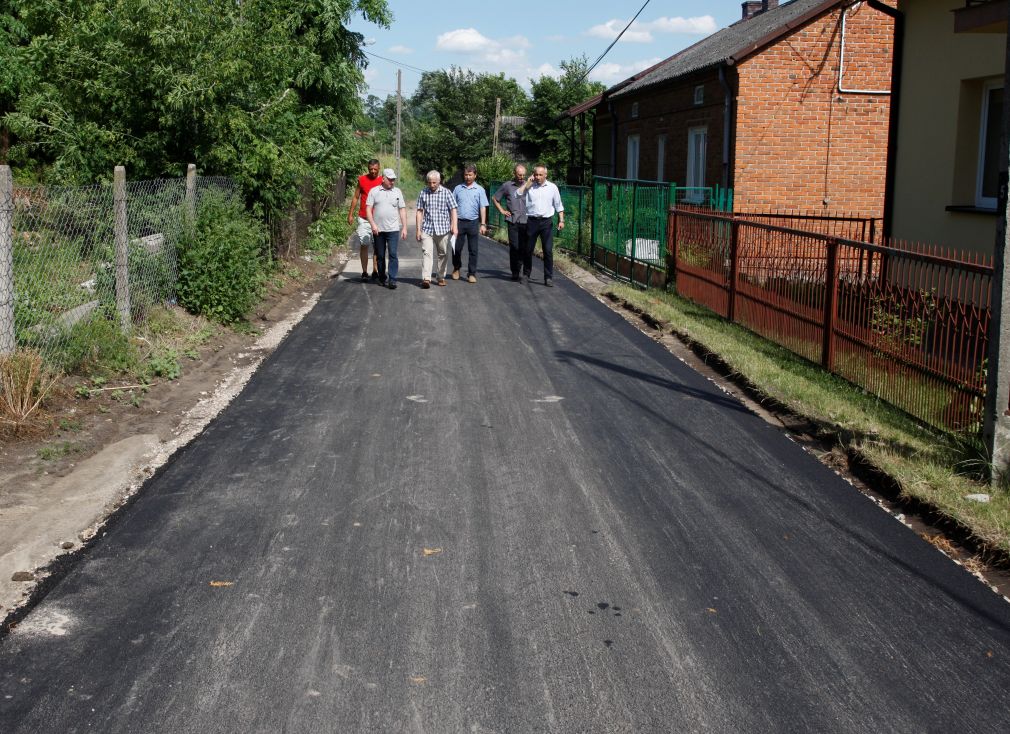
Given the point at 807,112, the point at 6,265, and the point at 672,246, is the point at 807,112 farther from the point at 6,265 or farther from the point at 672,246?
the point at 6,265

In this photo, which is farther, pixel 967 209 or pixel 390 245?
pixel 390 245

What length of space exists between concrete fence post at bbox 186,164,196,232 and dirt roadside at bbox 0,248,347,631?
79.7 inches

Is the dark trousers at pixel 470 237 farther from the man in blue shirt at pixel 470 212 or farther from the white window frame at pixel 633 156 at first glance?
the white window frame at pixel 633 156

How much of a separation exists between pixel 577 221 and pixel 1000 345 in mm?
16882

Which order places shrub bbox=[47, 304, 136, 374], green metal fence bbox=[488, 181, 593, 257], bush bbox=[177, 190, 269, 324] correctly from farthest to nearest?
green metal fence bbox=[488, 181, 593, 257], bush bbox=[177, 190, 269, 324], shrub bbox=[47, 304, 136, 374]

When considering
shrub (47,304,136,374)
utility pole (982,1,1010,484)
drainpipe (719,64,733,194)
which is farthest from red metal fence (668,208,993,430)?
drainpipe (719,64,733,194)

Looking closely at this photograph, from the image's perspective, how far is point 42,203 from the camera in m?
8.70

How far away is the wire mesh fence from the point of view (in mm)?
8461

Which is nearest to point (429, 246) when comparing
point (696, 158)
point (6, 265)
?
point (6, 265)

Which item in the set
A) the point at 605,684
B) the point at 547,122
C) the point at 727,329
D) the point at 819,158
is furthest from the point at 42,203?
the point at 547,122

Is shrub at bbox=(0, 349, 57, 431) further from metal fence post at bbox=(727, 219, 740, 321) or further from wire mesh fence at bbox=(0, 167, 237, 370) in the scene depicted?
metal fence post at bbox=(727, 219, 740, 321)

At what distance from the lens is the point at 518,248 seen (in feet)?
57.8

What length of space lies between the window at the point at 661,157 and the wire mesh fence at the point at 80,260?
1676cm

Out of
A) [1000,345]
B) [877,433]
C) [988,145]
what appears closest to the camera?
[1000,345]
